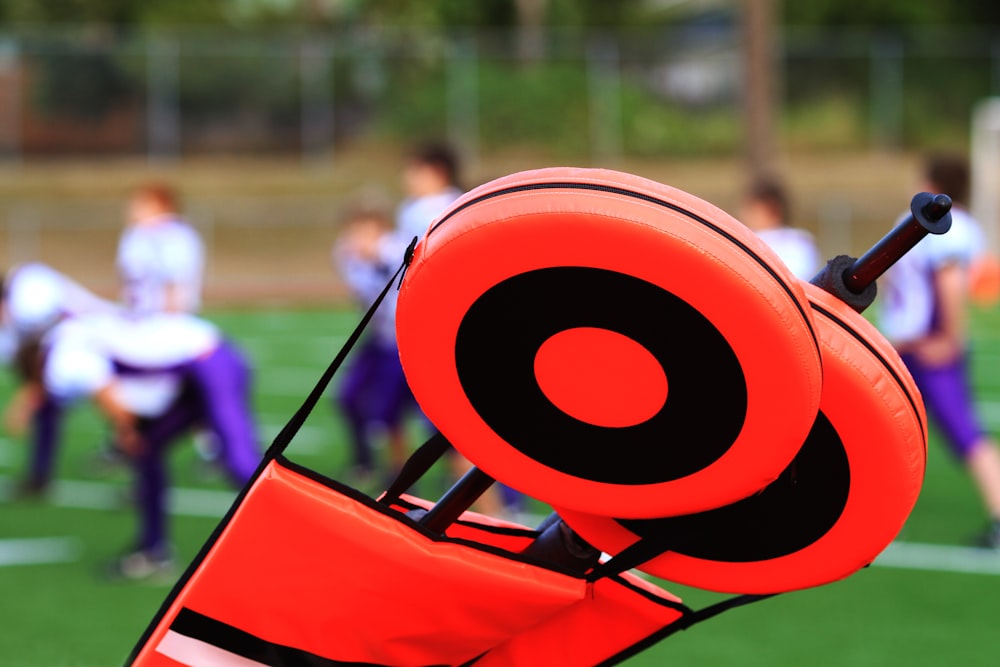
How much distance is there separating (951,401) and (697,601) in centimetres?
195

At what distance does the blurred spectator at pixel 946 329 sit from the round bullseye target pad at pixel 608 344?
4633 millimetres

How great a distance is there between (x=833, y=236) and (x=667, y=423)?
2498 cm

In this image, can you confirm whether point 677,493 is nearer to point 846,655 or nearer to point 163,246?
point 846,655

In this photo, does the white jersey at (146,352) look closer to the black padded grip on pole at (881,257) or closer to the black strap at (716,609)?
the black strap at (716,609)

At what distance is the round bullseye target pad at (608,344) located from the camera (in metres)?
1.74

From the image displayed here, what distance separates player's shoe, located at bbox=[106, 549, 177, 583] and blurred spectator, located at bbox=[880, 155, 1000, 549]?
360 centimetres

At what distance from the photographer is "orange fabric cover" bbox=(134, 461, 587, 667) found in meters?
1.95

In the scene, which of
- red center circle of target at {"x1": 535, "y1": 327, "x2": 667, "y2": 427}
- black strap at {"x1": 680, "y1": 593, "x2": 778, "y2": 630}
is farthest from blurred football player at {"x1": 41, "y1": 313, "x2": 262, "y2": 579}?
red center circle of target at {"x1": 535, "y1": 327, "x2": 667, "y2": 427}

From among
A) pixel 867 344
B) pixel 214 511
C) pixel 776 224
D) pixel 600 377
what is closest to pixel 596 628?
pixel 600 377

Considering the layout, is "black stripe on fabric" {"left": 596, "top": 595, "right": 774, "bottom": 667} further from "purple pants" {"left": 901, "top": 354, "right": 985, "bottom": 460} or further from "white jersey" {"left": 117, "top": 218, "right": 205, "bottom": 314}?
"white jersey" {"left": 117, "top": 218, "right": 205, "bottom": 314}

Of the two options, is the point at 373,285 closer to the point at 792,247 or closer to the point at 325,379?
the point at 792,247

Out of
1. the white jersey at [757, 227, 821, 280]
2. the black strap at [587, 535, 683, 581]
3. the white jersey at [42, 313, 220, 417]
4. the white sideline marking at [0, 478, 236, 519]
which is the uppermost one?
the white jersey at [757, 227, 821, 280]

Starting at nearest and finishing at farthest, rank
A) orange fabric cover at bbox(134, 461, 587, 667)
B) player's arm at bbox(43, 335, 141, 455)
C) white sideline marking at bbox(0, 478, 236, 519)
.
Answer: orange fabric cover at bbox(134, 461, 587, 667) → player's arm at bbox(43, 335, 141, 455) → white sideline marking at bbox(0, 478, 236, 519)

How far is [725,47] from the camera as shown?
2817 centimetres
